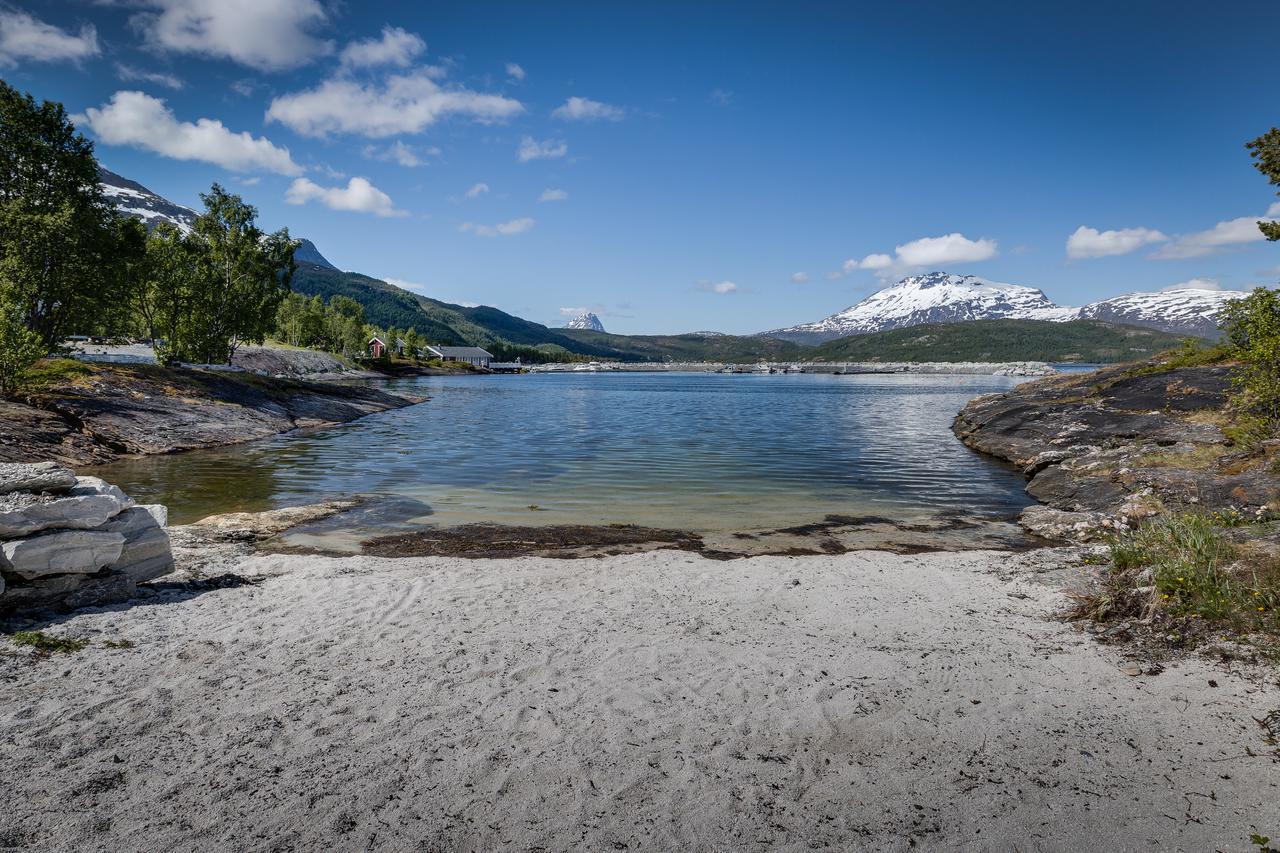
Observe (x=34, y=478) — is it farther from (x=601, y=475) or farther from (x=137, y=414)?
(x=137, y=414)

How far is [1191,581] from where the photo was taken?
887 cm

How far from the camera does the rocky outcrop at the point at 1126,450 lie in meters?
15.2

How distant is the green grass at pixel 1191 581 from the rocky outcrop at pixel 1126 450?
4025 millimetres

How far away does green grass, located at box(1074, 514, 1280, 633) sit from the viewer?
8.30 metres

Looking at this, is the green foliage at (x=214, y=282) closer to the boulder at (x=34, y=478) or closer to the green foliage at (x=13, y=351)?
the green foliage at (x=13, y=351)

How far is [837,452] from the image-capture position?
33.6 metres

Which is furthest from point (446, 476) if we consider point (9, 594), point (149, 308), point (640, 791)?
point (149, 308)

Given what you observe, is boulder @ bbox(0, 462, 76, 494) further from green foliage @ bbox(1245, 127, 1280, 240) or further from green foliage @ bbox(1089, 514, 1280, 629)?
green foliage @ bbox(1245, 127, 1280, 240)

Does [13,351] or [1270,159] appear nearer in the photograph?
[1270,159]

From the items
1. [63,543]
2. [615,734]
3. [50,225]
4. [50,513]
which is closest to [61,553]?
[63,543]

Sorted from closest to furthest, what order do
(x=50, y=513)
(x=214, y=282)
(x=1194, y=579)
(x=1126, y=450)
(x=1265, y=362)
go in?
(x=1194, y=579) < (x=50, y=513) < (x=1265, y=362) < (x=1126, y=450) < (x=214, y=282)

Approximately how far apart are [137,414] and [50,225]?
38.7 ft

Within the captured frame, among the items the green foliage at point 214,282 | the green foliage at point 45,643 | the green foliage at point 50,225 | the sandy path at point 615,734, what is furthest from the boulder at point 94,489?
the green foliage at point 214,282

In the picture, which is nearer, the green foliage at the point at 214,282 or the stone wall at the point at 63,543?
the stone wall at the point at 63,543
